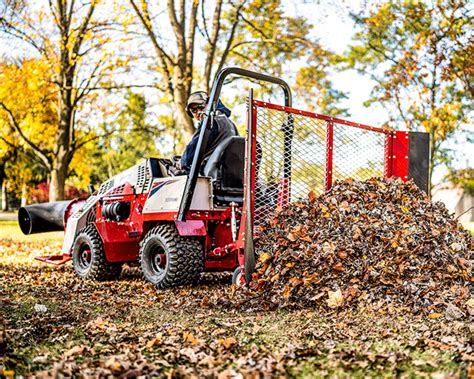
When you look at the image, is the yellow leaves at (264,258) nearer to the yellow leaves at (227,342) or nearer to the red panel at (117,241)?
the yellow leaves at (227,342)

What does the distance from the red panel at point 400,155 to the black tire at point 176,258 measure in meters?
2.64

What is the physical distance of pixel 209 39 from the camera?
14203 millimetres

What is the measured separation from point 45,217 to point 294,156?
4715 mm

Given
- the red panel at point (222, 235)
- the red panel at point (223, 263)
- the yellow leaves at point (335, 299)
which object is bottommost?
the yellow leaves at point (335, 299)

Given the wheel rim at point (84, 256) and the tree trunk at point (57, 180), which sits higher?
the tree trunk at point (57, 180)

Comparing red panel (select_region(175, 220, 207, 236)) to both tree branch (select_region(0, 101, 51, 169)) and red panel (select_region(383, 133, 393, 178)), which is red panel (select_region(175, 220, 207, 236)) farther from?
tree branch (select_region(0, 101, 51, 169))

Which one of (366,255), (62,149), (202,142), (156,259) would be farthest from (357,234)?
(62,149)

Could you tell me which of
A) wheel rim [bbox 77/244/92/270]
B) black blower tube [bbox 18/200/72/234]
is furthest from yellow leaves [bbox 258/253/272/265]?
black blower tube [bbox 18/200/72/234]

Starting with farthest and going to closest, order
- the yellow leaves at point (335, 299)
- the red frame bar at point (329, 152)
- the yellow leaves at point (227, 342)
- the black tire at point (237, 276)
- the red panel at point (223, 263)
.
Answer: the red panel at point (223, 263) < the red frame bar at point (329, 152) < the black tire at point (237, 276) < the yellow leaves at point (335, 299) < the yellow leaves at point (227, 342)

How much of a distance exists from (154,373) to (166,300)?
2715mm

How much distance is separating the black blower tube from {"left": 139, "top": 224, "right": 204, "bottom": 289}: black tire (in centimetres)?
310

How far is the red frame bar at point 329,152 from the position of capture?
6996 mm

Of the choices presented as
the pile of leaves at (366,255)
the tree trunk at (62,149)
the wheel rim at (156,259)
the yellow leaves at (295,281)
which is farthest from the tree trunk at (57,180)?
the yellow leaves at (295,281)

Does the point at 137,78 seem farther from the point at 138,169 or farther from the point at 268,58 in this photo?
the point at 138,169
